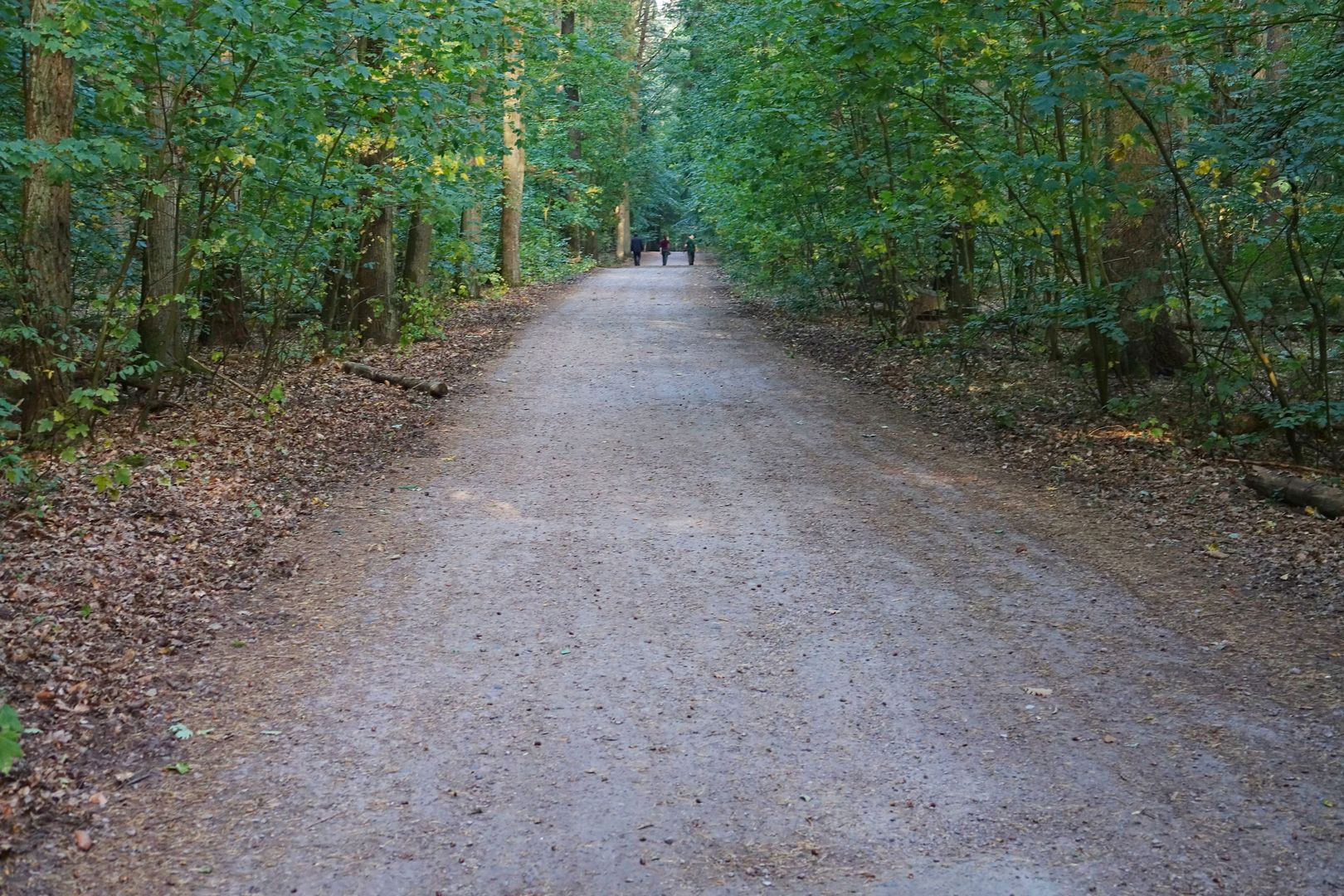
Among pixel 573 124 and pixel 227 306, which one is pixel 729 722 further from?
pixel 573 124

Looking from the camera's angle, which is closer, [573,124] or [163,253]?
[163,253]

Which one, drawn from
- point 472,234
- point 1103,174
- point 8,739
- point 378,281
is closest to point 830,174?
point 378,281

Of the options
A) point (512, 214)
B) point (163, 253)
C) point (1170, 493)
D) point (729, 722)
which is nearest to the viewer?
point (729, 722)

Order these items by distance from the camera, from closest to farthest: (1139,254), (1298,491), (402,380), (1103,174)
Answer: (1298,491) < (1103,174) < (1139,254) < (402,380)

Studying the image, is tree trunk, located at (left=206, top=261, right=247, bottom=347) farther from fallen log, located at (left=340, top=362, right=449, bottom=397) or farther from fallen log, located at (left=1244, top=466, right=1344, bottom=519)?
fallen log, located at (left=1244, top=466, right=1344, bottom=519)

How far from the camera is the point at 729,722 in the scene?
488cm

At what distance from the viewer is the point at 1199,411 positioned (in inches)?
389

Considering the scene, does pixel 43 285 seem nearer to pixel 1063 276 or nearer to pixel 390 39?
pixel 390 39

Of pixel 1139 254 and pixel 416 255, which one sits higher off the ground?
pixel 416 255

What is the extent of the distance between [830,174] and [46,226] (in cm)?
1062

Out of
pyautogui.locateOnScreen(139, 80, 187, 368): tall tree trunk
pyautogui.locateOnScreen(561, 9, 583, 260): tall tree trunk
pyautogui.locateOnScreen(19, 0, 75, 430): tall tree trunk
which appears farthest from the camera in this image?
pyautogui.locateOnScreen(561, 9, 583, 260): tall tree trunk

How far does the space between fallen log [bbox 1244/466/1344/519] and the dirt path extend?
1.51m

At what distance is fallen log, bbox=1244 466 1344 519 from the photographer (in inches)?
298

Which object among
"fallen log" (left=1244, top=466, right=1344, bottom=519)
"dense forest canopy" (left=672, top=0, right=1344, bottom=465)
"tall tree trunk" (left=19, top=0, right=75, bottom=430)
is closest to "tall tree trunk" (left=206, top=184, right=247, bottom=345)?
"tall tree trunk" (left=19, top=0, right=75, bottom=430)
